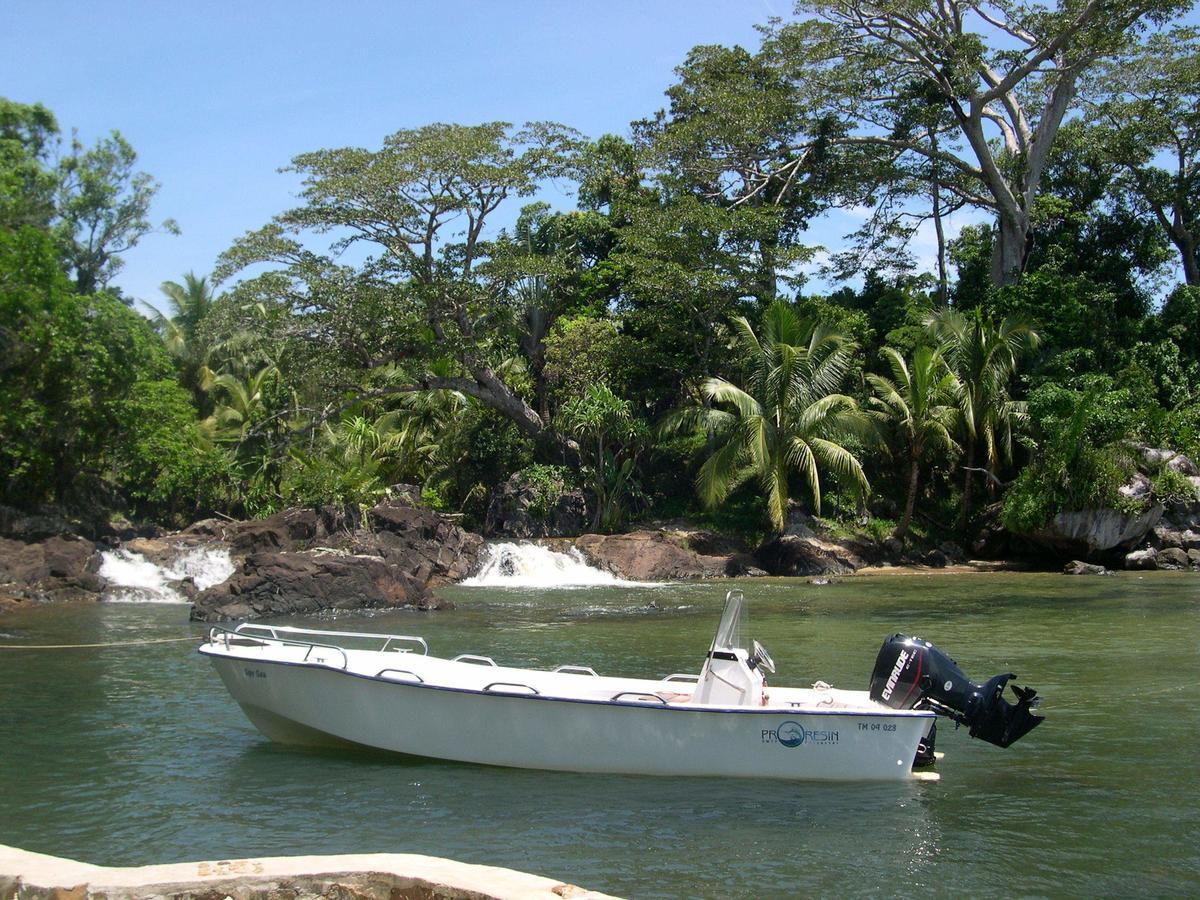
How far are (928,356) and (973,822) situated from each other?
955 inches

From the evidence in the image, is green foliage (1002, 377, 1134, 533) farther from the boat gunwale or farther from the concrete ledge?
the concrete ledge

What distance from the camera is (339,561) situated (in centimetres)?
2228

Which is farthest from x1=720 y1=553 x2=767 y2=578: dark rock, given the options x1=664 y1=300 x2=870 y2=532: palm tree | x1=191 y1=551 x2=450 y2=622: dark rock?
x1=191 y1=551 x2=450 y2=622: dark rock

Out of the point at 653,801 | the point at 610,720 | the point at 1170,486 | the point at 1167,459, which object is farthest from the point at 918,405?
the point at 653,801

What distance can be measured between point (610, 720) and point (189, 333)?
144 ft

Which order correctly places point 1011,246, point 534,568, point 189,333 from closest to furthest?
point 534,568 → point 1011,246 → point 189,333

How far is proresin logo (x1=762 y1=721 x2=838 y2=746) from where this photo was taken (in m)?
9.09

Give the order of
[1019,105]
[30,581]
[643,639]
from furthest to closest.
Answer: [1019,105], [30,581], [643,639]

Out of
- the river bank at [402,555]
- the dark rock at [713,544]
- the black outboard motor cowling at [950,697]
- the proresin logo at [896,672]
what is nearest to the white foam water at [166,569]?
the river bank at [402,555]

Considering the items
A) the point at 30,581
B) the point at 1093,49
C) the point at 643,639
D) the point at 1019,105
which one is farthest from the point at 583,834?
the point at 1019,105

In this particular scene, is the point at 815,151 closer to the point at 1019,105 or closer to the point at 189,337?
the point at 1019,105

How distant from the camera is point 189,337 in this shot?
4769 centimetres

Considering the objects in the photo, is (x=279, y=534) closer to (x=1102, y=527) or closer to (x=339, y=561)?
(x=339, y=561)

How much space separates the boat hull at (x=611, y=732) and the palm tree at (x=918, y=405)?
23.4m
